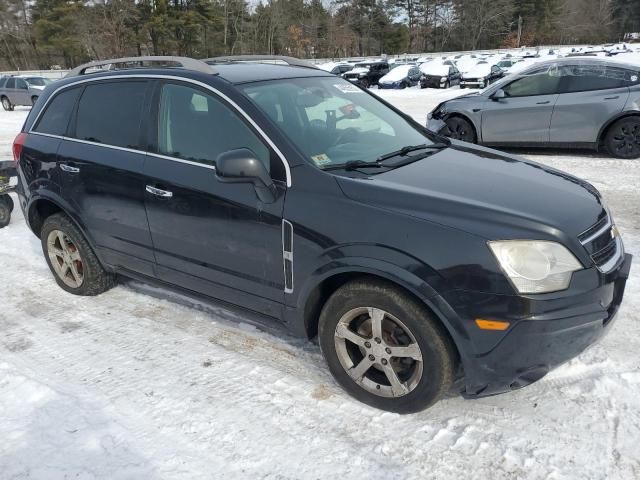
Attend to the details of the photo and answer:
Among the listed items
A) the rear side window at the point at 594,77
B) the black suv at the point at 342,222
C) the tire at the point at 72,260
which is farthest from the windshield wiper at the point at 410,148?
the rear side window at the point at 594,77

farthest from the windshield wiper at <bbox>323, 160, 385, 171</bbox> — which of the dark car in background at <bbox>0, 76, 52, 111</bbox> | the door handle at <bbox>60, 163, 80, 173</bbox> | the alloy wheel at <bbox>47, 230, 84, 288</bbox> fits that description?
the dark car in background at <bbox>0, 76, 52, 111</bbox>

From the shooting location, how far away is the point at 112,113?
376 centimetres

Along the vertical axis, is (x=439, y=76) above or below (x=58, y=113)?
above

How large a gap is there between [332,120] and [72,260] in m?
2.58

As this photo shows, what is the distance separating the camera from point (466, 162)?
322cm

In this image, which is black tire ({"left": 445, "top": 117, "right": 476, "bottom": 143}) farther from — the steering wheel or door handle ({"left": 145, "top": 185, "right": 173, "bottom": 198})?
door handle ({"left": 145, "top": 185, "right": 173, "bottom": 198})

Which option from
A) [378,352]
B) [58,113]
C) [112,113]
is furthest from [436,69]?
[378,352]

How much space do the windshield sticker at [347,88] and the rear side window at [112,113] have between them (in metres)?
1.37

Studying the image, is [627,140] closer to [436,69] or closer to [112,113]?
[112,113]

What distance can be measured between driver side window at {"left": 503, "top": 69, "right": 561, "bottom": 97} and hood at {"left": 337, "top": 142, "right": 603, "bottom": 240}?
639 cm

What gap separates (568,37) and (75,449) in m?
91.5

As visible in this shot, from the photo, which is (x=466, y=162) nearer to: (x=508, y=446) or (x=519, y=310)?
(x=519, y=310)

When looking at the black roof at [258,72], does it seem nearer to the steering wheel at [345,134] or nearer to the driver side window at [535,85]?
the steering wheel at [345,134]

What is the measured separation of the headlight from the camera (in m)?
2.31
